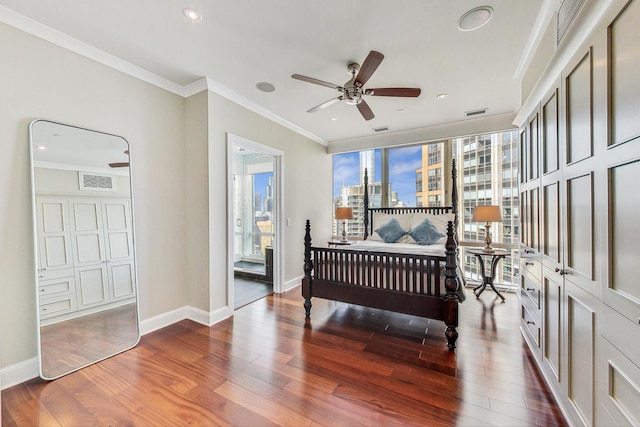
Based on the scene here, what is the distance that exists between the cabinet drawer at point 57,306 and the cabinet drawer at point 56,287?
1.8 inches

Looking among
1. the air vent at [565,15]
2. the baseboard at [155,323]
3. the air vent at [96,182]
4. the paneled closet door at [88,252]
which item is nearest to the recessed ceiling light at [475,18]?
the air vent at [565,15]

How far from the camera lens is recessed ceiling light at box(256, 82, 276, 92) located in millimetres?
3115

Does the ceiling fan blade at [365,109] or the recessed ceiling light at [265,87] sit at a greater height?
the recessed ceiling light at [265,87]

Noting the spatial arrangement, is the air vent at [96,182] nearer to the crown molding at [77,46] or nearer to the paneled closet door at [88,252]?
the paneled closet door at [88,252]

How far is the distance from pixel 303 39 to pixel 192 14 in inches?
35.1

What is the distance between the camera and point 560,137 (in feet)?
5.50

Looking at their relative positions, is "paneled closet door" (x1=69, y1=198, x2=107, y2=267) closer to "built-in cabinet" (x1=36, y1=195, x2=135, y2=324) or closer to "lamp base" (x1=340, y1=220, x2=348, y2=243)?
"built-in cabinet" (x1=36, y1=195, x2=135, y2=324)

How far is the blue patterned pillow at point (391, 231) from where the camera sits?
15.2 feet

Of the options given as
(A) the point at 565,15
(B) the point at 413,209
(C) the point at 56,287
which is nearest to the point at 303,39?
(A) the point at 565,15

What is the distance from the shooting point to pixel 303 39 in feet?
7.55

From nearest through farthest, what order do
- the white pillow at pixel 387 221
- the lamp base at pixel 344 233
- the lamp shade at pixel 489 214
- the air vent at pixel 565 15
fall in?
1. the air vent at pixel 565 15
2. the lamp shade at pixel 489 214
3. the white pillow at pixel 387 221
4. the lamp base at pixel 344 233

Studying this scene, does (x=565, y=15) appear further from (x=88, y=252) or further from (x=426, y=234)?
(x=88, y=252)

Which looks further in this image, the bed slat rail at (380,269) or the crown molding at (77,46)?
the bed slat rail at (380,269)

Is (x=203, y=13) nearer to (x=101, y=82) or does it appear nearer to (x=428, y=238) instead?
(x=101, y=82)
